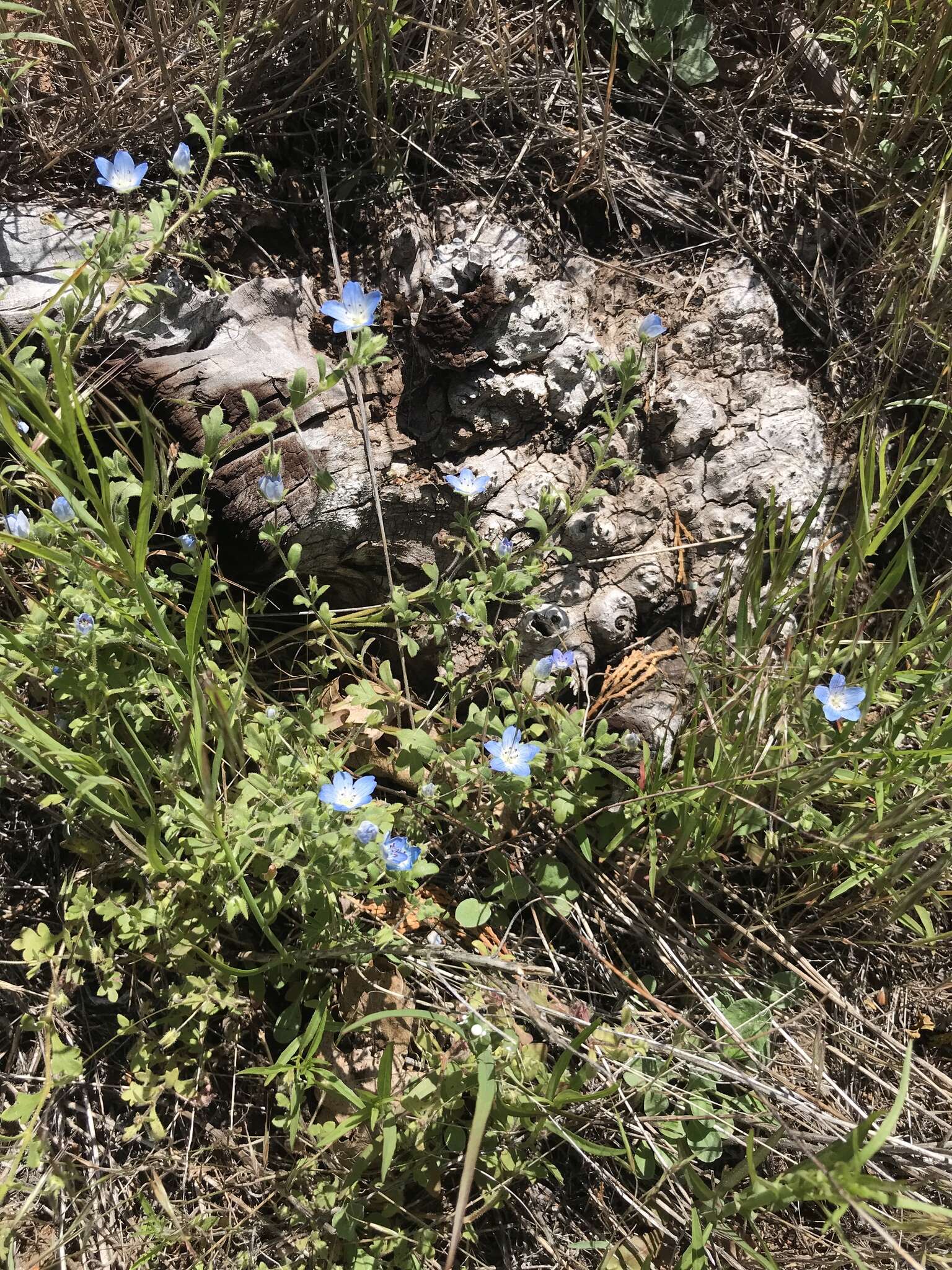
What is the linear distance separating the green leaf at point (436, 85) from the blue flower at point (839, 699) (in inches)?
78.7

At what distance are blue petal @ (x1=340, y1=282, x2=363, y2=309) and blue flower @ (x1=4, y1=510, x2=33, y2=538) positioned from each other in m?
0.92

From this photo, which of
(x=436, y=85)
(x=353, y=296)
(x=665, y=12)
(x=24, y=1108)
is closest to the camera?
(x=24, y=1108)

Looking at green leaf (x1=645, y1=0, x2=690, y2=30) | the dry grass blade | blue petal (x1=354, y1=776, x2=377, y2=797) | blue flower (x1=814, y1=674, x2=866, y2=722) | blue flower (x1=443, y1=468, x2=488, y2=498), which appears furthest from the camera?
green leaf (x1=645, y1=0, x2=690, y2=30)

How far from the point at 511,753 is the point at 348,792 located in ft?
1.29

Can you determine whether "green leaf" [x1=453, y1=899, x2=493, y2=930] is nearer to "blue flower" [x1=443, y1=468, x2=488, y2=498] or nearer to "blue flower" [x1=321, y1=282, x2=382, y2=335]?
"blue flower" [x1=443, y1=468, x2=488, y2=498]

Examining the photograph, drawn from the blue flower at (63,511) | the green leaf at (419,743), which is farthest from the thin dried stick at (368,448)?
the blue flower at (63,511)

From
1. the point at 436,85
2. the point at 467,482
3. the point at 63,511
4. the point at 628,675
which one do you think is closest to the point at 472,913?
the point at 628,675

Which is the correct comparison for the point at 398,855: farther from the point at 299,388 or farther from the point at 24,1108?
the point at 299,388

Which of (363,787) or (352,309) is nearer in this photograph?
(363,787)

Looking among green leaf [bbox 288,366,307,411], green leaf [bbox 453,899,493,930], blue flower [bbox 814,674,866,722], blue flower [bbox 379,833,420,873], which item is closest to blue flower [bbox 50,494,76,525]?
green leaf [bbox 288,366,307,411]

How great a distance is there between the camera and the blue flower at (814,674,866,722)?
2.07 meters

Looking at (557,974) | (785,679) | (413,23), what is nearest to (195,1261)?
(557,974)

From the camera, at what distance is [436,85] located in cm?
262

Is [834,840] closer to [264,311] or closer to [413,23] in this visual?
[264,311]
